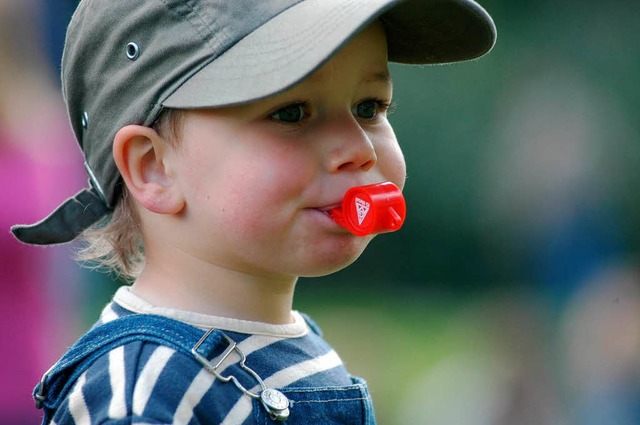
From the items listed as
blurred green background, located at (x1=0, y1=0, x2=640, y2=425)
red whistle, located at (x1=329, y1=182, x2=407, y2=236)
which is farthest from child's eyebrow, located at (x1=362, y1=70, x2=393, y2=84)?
blurred green background, located at (x1=0, y1=0, x2=640, y2=425)

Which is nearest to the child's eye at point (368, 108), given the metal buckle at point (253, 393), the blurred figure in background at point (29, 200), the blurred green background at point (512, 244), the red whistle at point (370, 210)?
the red whistle at point (370, 210)

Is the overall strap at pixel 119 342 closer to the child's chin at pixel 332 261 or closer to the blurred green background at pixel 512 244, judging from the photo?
the child's chin at pixel 332 261

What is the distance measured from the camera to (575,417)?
2953 millimetres

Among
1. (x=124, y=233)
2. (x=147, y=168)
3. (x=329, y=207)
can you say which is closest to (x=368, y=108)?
(x=329, y=207)

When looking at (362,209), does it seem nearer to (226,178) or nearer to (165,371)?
(226,178)

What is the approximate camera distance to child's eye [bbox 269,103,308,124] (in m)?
1.14

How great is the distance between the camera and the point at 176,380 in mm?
1059

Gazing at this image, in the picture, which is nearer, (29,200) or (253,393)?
(253,393)

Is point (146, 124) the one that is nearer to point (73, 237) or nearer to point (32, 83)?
point (73, 237)

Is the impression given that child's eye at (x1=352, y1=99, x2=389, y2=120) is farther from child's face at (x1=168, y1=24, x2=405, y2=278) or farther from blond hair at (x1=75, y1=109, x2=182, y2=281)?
blond hair at (x1=75, y1=109, x2=182, y2=281)

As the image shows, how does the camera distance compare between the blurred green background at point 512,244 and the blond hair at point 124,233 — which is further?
the blurred green background at point 512,244

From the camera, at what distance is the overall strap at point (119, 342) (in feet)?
3.62

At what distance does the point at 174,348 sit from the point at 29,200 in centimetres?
167

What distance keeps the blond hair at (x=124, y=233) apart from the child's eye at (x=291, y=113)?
0.12m
